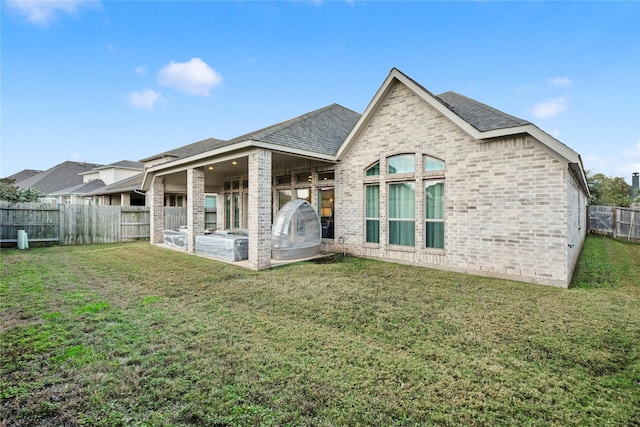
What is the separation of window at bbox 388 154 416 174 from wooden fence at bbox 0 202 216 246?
1331cm

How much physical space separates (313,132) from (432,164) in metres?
4.57

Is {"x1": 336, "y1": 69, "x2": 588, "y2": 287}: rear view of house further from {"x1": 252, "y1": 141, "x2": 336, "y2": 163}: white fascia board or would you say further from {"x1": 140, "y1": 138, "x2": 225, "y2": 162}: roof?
{"x1": 140, "y1": 138, "x2": 225, "y2": 162}: roof

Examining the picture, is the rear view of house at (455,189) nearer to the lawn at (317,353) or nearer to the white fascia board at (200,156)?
the lawn at (317,353)

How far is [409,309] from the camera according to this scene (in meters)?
5.14

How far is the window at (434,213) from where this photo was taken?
848 cm

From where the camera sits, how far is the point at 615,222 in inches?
706

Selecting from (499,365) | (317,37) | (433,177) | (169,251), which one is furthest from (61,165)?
(499,365)

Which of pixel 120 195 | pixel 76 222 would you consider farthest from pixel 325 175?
pixel 120 195

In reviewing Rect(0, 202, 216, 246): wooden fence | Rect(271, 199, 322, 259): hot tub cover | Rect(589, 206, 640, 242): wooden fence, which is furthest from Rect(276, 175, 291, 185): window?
Rect(589, 206, 640, 242): wooden fence

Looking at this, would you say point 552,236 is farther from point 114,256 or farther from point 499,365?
point 114,256

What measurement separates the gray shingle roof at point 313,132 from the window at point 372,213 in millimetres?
2039

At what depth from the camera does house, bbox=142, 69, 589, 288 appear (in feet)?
22.5

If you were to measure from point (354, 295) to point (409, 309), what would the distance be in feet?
4.09

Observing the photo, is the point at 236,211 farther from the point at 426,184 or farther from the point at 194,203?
the point at 426,184
